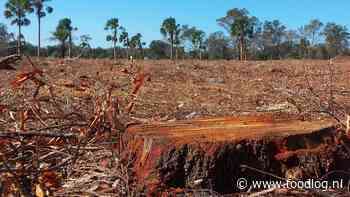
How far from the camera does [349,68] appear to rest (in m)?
14.8

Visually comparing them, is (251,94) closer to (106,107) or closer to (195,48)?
(106,107)

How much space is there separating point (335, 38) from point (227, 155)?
5826 cm

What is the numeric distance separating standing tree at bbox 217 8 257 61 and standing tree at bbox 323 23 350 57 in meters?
8.29

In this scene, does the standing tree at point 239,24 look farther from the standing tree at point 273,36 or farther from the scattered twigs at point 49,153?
the scattered twigs at point 49,153

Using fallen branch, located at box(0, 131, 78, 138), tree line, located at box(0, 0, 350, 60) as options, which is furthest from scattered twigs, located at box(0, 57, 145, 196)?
tree line, located at box(0, 0, 350, 60)

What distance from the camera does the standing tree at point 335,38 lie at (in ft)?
183

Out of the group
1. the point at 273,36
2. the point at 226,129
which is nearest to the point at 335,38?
the point at 273,36

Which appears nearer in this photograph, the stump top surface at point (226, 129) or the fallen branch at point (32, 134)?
the fallen branch at point (32, 134)

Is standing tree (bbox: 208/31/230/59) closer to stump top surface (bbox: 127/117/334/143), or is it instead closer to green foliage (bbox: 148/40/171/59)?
green foliage (bbox: 148/40/171/59)

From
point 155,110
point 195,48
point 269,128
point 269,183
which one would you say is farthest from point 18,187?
point 195,48

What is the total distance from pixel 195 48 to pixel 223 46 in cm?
464

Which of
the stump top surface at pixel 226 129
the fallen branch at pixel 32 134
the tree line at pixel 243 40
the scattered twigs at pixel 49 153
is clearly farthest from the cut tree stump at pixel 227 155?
the tree line at pixel 243 40
